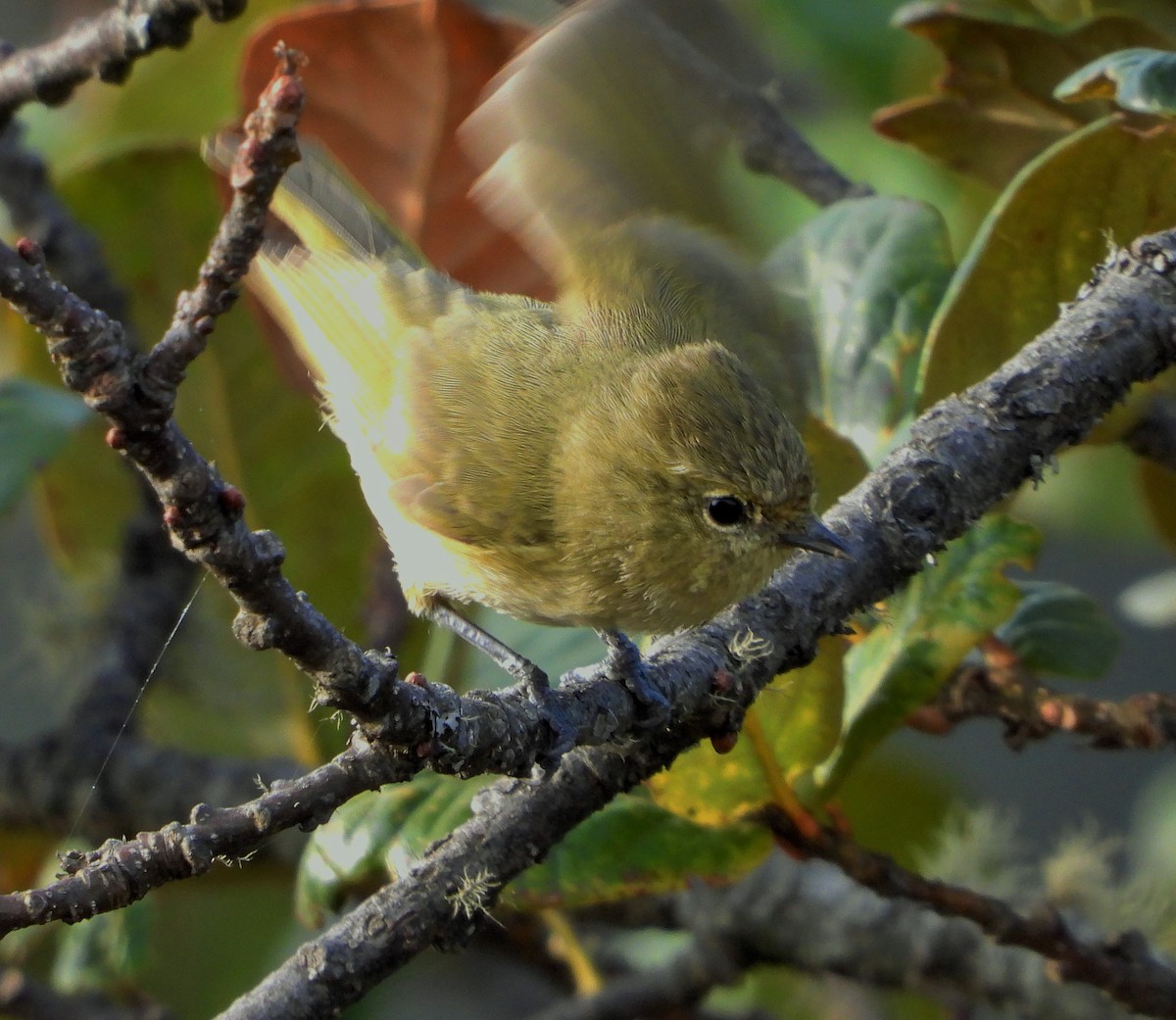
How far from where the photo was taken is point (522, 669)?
173cm

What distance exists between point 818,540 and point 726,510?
216mm

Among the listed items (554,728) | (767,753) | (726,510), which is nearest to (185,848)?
(554,728)

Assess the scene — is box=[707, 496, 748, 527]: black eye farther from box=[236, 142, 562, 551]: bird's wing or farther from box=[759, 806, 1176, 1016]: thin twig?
box=[759, 806, 1176, 1016]: thin twig

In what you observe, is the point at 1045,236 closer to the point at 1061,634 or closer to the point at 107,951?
the point at 1061,634

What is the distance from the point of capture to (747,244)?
2344 millimetres

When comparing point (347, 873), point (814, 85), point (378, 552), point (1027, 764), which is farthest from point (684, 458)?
point (1027, 764)

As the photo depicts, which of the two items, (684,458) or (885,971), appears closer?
(684,458)

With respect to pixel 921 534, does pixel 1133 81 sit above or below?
above

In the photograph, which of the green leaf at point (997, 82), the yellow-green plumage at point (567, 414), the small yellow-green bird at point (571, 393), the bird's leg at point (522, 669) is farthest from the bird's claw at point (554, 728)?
the green leaf at point (997, 82)

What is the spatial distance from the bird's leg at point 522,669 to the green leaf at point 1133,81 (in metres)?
1.01

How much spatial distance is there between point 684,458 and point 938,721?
2.04 ft

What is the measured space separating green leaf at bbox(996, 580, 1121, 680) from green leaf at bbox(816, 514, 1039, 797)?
0.19 meters

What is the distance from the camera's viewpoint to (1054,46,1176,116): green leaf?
5.52ft

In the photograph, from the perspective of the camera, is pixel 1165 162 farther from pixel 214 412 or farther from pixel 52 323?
pixel 214 412
